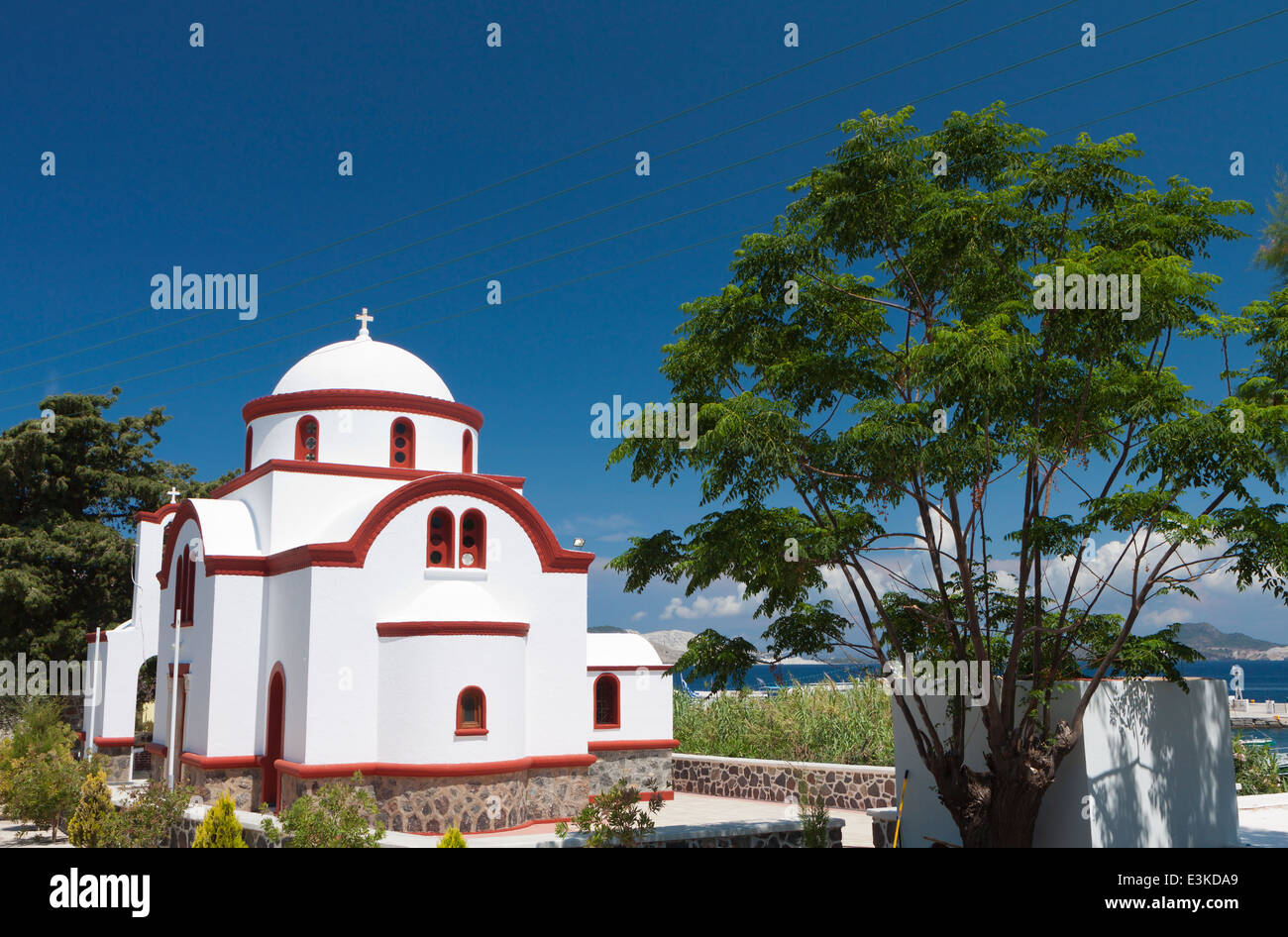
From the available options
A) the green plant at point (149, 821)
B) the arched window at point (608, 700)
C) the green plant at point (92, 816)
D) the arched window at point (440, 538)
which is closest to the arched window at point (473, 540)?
the arched window at point (440, 538)

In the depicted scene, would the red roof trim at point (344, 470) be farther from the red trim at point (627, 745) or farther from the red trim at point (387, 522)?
the red trim at point (627, 745)

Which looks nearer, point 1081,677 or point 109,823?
point 1081,677

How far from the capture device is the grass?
20.1 metres

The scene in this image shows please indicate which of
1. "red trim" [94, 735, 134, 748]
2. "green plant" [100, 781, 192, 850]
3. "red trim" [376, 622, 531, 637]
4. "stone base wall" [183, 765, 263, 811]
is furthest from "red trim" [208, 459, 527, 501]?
"red trim" [94, 735, 134, 748]

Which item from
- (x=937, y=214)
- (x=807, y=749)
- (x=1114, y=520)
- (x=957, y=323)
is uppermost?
(x=937, y=214)

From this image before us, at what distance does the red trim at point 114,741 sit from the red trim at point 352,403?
9156 mm

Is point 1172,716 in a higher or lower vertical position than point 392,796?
higher

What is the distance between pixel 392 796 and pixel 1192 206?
13837 mm

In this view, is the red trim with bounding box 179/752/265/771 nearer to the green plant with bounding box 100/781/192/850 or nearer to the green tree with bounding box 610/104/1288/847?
the green plant with bounding box 100/781/192/850

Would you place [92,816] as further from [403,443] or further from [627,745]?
[627,745]

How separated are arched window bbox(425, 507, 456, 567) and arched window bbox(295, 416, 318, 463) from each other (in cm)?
391

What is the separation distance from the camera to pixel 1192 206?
1081 centimetres
